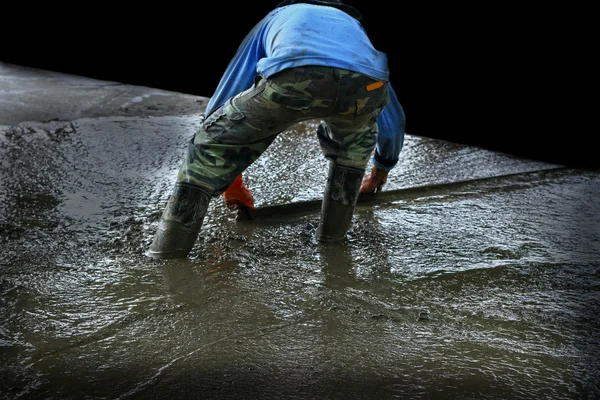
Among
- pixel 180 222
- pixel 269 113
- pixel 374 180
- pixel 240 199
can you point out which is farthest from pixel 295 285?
Result: pixel 374 180

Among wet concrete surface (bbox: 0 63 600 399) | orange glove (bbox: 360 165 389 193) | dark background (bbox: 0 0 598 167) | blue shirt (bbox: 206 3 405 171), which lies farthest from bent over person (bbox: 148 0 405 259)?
dark background (bbox: 0 0 598 167)

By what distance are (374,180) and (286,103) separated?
1.23 m

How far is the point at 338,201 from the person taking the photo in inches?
119

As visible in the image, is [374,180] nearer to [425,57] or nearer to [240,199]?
[240,199]

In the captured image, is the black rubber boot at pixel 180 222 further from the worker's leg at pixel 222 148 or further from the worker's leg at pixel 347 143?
the worker's leg at pixel 347 143

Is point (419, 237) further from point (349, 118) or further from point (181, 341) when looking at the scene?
point (181, 341)

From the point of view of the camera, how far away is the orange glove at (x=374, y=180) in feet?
11.8

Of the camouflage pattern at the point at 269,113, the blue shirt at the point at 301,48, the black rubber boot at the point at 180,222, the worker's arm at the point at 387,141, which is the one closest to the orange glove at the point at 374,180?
the worker's arm at the point at 387,141

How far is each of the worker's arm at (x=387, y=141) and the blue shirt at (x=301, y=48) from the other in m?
0.55

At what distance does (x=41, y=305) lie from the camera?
2.35 metres

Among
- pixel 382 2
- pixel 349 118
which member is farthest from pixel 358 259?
pixel 382 2

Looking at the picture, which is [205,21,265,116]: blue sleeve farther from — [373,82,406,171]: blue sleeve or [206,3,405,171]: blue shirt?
[373,82,406,171]: blue sleeve

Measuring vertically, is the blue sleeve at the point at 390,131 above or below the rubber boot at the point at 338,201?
above

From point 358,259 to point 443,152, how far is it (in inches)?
76.4
